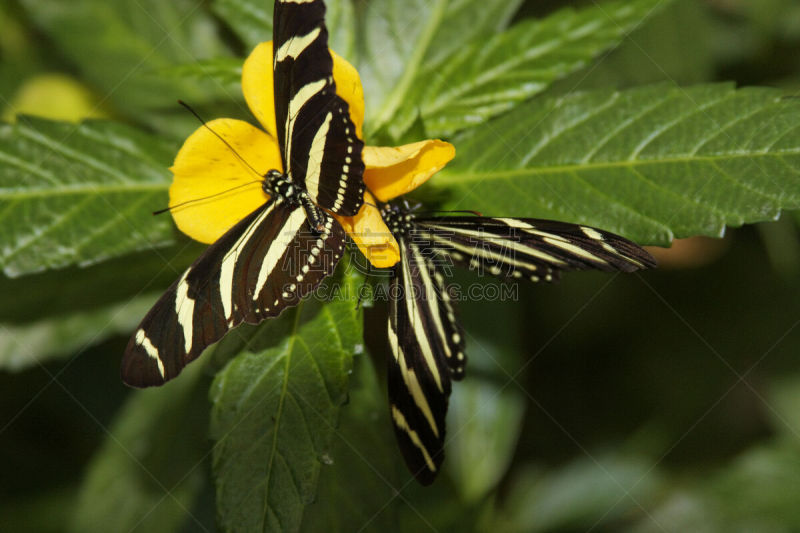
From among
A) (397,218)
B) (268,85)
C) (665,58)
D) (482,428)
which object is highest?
(268,85)

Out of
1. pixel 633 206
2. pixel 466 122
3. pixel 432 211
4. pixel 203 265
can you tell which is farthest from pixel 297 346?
pixel 633 206

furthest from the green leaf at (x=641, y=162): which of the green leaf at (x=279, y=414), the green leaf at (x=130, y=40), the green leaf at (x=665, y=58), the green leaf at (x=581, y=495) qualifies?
the green leaf at (x=581, y=495)

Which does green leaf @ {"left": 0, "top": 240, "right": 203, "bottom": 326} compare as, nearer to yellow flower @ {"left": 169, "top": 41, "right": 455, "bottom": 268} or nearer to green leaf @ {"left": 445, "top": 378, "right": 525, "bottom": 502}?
→ yellow flower @ {"left": 169, "top": 41, "right": 455, "bottom": 268}

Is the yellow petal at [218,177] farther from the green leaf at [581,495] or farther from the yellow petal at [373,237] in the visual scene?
the green leaf at [581,495]

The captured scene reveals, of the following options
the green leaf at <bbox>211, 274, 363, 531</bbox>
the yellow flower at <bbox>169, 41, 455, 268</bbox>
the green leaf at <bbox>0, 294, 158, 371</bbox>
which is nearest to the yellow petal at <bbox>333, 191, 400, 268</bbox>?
the yellow flower at <bbox>169, 41, 455, 268</bbox>

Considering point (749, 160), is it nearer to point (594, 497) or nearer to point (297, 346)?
point (297, 346)

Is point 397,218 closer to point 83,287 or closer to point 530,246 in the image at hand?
point 530,246

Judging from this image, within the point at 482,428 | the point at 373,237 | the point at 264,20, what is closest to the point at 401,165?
the point at 373,237
